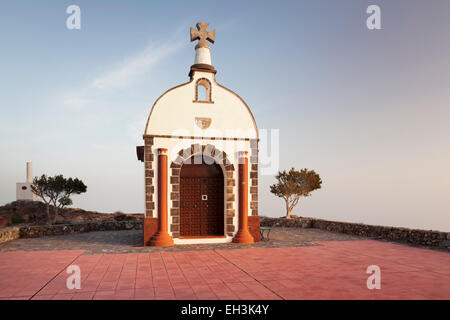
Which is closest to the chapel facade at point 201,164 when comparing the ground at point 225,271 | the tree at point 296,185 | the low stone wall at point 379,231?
the ground at point 225,271

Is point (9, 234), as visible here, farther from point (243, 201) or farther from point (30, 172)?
point (30, 172)

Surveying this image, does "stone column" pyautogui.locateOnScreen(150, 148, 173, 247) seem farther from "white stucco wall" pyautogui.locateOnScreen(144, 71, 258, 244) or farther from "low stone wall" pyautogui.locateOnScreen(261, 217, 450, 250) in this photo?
"low stone wall" pyautogui.locateOnScreen(261, 217, 450, 250)

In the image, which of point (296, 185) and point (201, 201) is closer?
point (201, 201)

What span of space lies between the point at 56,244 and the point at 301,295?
9231 mm

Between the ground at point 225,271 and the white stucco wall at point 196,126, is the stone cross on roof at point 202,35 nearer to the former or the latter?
the white stucco wall at point 196,126

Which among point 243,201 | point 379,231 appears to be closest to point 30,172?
point 243,201

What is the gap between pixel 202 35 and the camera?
1197 centimetres

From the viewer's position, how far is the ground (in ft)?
17.4

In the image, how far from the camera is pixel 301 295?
5.14 metres

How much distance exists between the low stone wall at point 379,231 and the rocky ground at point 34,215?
541 inches

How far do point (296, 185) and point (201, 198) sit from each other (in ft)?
44.0

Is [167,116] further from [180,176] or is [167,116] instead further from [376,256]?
[376,256]

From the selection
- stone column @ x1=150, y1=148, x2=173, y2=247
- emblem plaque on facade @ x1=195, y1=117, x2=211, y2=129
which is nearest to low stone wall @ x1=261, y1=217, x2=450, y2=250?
emblem plaque on facade @ x1=195, y1=117, x2=211, y2=129
